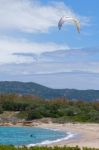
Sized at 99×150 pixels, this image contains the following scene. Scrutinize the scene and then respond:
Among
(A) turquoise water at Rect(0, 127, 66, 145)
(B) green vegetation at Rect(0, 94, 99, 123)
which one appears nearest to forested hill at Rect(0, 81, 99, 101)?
(B) green vegetation at Rect(0, 94, 99, 123)

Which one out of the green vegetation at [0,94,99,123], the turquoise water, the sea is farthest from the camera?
the green vegetation at [0,94,99,123]

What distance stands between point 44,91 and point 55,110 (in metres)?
97.7

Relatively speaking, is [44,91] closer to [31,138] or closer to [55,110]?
[55,110]

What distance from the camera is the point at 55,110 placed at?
75188mm

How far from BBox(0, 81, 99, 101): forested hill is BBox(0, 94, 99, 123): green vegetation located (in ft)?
216

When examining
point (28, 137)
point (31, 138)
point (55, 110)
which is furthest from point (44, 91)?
point (31, 138)

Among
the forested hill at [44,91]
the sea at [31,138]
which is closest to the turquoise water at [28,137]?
the sea at [31,138]

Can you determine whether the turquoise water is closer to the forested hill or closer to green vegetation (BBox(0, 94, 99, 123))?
green vegetation (BBox(0, 94, 99, 123))

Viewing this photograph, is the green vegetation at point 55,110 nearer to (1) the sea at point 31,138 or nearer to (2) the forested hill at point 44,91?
(1) the sea at point 31,138

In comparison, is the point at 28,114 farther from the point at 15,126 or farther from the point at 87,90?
the point at 87,90

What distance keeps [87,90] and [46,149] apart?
494 feet

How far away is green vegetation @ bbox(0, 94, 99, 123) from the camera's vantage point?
7169 centimetres

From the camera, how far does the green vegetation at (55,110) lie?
7169 centimetres

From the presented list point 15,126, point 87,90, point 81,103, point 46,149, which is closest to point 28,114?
point 15,126
